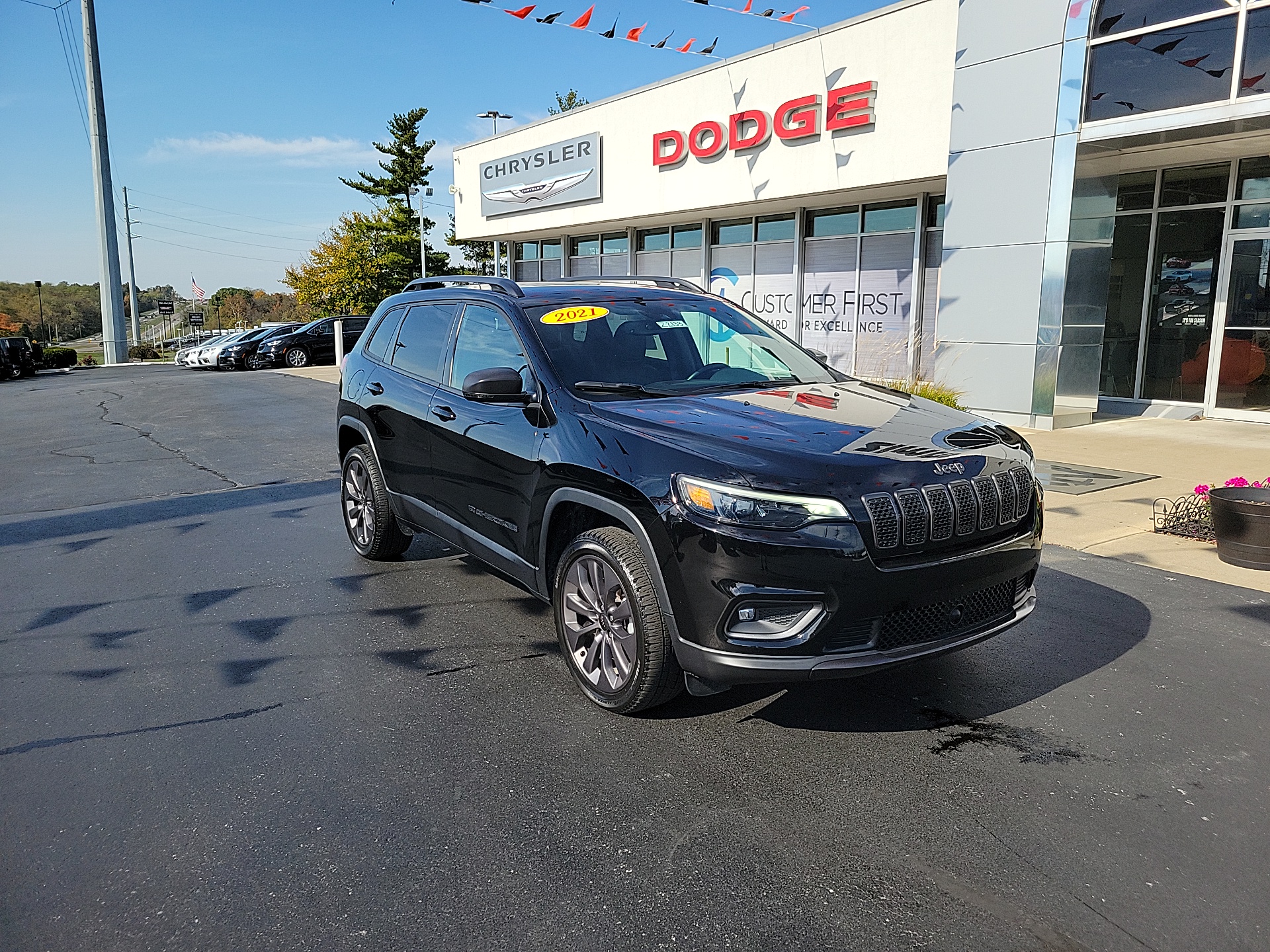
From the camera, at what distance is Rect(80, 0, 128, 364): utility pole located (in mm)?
33781

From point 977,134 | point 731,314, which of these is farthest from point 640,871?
point 977,134

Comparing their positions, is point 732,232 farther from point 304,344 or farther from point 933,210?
point 304,344

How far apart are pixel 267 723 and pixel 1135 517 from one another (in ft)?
21.3

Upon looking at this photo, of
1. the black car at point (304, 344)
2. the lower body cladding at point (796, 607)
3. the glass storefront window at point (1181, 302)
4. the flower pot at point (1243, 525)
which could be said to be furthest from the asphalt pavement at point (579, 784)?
the black car at point (304, 344)

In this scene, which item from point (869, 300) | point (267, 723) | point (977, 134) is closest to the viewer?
point (267, 723)

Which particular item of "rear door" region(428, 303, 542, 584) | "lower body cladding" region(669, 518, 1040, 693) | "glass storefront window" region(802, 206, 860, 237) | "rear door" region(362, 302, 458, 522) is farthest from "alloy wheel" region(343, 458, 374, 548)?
"glass storefront window" region(802, 206, 860, 237)

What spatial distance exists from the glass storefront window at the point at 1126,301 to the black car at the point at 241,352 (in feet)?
77.4

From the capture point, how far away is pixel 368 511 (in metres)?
6.09

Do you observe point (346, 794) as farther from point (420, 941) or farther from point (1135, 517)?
point (1135, 517)

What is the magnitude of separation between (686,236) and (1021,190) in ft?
33.8

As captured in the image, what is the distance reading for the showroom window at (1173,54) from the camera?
970cm

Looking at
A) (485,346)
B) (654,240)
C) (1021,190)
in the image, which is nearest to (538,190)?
(654,240)

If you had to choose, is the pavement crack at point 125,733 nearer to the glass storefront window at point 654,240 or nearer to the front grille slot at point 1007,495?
the front grille slot at point 1007,495

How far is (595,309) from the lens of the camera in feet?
15.7
